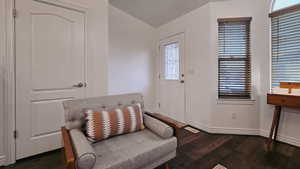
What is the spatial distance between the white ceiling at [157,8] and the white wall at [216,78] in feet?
0.64

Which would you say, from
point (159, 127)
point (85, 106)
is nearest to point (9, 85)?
point (85, 106)

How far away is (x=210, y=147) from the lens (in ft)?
6.85

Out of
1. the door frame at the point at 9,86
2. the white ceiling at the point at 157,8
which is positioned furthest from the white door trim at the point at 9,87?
the white ceiling at the point at 157,8

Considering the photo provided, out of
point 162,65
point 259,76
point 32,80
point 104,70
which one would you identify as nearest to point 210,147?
point 259,76

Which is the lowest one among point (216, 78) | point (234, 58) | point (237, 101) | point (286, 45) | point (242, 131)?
point (242, 131)

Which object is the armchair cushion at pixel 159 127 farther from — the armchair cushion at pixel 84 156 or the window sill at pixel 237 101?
the window sill at pixel 237 101

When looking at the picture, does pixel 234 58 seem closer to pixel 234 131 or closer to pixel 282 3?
pixel 282 3

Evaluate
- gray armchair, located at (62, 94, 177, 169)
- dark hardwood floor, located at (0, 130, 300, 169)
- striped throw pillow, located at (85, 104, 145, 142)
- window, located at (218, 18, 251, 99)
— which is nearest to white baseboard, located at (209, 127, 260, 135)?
dark hardwood floor, located at (0, 130, 300, 169)

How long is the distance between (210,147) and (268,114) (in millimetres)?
1162

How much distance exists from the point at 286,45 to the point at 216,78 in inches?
42.3

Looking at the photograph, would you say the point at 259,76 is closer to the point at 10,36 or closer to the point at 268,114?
the point at 268,114

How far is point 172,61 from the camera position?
11.4 feet

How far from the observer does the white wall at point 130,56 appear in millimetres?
3258

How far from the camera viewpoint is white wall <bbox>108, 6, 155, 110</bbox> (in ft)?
10.7
